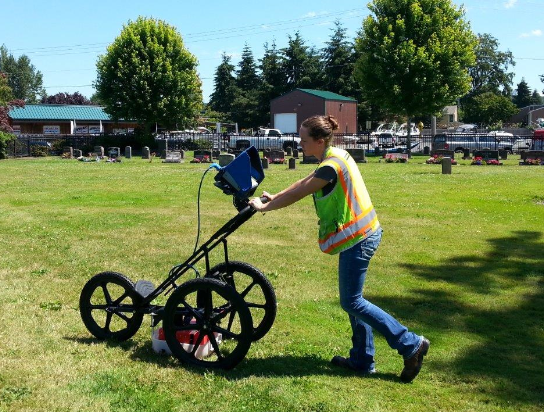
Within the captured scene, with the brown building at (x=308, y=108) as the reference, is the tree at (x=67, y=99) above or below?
above

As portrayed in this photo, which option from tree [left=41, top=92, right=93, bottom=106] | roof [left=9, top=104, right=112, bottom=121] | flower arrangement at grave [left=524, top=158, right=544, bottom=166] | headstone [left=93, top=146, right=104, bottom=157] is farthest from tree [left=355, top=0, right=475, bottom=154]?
tree [left=41, top=92, right=93, bottom=106]

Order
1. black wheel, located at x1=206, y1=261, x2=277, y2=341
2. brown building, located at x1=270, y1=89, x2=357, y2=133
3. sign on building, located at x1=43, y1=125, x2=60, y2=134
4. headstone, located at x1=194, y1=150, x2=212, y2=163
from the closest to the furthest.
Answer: black wheel, located at x1=206, y1=261, x2=277, y2=341 → headstone, located at x1=194, y1=150, x2=212, y2=163 → brown building, located at x1=270, y1=89, x2=357, y2=133 → sign on building, located at x1=43, y1=125, x2=60, y2=134

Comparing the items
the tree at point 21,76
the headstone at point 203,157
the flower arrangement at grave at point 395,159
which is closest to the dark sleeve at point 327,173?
the headstone at point 203,157

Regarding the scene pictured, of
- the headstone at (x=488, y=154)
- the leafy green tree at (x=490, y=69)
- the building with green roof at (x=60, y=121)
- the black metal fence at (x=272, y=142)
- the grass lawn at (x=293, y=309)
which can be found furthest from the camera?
the leafy green tree at (x=490, y=69)

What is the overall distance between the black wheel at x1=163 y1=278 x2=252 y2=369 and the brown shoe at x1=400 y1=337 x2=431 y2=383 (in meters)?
1.14

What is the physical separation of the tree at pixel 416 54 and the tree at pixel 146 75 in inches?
538

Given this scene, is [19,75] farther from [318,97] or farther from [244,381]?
[244,381]

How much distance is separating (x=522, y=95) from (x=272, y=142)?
106m

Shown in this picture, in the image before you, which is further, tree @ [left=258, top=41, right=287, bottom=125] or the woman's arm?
tree @ [left=258, top=41, right=287, bottom=125]

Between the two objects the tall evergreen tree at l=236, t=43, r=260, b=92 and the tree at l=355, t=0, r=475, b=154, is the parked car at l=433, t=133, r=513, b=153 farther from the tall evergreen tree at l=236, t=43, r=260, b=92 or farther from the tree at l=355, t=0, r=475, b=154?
the tall evergreen tree at l=236, t=43, r=260, b=92

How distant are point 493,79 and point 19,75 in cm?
8473

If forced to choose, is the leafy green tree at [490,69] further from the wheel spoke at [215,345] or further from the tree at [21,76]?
the wheel spoke at [215,345]

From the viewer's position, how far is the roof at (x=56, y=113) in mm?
74125

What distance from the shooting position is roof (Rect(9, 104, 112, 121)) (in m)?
74.1
